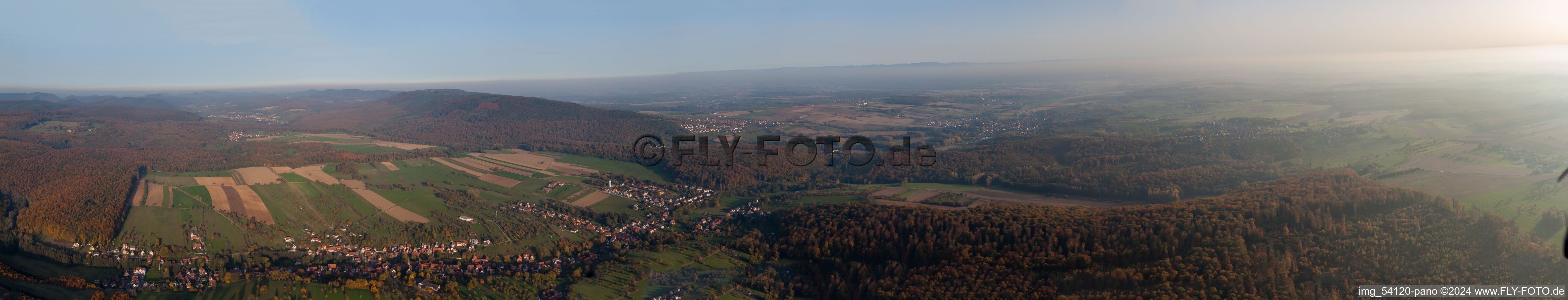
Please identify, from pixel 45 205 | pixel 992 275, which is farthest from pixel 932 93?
pixel 45 205

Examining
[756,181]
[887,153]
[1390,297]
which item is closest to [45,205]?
[756,181]

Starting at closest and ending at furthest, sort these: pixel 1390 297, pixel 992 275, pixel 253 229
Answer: pixel 1390 297, pixel 992 275, pixel 253 229

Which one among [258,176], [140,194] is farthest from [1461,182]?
[140,194]

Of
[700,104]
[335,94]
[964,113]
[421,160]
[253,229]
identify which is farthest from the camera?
[335,94]

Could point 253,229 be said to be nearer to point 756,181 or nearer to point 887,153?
point 756,181

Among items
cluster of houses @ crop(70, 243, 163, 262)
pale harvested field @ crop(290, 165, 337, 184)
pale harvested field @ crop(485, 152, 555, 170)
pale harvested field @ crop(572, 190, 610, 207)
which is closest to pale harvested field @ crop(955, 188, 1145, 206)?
pale harvested field @ crop(572, 190, 610, 207)

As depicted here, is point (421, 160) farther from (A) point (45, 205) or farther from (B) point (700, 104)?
(B) point (700, 104)

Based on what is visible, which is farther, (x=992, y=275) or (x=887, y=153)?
(x=887, y=153)

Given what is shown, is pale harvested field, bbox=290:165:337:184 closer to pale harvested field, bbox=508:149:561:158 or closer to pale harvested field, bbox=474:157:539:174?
pale harvested field, bbox=474:157:539:174
